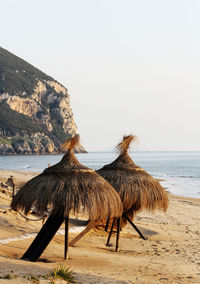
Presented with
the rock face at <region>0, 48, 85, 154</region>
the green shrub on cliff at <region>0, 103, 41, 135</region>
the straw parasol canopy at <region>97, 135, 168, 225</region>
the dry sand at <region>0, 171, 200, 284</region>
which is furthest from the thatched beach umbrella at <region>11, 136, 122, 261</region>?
the green shrub on cliff at <region>0, 103, 41, 135</region>

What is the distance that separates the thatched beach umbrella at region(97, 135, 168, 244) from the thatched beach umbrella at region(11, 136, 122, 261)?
6.70 feet

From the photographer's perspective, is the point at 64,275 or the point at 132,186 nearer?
the point at 64,275

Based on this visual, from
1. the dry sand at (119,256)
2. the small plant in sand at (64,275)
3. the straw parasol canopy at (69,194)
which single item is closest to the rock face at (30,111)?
the dry sand at (119,256)

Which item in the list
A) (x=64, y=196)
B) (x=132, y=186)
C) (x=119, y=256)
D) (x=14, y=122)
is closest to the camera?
(x=64, y=196)

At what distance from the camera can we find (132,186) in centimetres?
1178

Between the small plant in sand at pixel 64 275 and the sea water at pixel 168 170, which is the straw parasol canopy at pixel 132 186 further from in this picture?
the small plant in sand at pixel 64 275

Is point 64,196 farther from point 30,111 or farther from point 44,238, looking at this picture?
point 30,111

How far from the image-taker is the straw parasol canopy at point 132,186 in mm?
11703

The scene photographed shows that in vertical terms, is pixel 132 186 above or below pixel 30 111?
below

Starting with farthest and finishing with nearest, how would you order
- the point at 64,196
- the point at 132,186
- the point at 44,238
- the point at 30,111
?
the point at 30,111 → the point at 132,186 → the point at 44,238 → the point at 64,196

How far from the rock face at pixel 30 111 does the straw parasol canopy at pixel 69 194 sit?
132 meters

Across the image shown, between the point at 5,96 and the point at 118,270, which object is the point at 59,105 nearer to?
the point at 5,96

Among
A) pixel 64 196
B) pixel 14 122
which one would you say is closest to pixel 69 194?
pixel 64 196

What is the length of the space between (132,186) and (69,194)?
3436 millimetres
